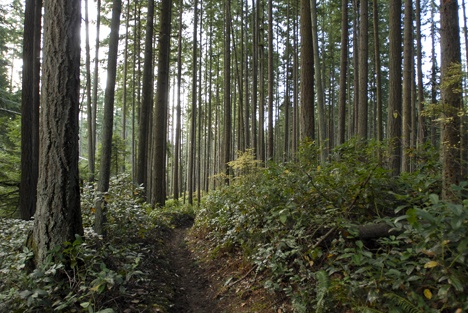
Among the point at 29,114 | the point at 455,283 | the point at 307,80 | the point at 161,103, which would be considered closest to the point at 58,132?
the point at 455,283

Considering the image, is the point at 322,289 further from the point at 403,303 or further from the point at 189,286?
the point at 189,286

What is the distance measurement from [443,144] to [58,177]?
4.89 meters

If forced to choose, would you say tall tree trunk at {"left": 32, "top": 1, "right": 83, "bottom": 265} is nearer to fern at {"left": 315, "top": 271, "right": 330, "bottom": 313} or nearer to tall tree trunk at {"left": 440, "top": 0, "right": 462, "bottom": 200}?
fern at {"left": 315, "top": 271, "right": 330, "bottom": 313}

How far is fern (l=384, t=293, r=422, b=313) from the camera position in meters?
2.47

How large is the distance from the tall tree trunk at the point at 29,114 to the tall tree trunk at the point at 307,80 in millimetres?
7449

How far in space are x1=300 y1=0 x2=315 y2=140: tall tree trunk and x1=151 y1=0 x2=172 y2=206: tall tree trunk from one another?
5.47m

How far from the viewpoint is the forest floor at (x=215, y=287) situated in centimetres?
421

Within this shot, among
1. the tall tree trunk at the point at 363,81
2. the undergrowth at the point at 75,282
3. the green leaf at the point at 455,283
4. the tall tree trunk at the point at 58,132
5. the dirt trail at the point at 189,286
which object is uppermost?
the tall tree trunk at the point at 363,81

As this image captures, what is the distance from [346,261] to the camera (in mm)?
3521

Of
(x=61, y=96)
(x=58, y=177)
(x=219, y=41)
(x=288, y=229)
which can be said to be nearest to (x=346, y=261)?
(x=288, y=229)

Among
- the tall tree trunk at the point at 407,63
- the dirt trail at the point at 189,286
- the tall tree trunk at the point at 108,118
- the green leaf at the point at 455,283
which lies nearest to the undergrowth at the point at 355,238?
the green leaf at the point at 455,283

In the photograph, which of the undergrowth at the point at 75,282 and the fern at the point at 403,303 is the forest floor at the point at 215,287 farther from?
the fern at the point at 403,303

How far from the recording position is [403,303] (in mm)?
2533

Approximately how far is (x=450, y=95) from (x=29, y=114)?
964cm
